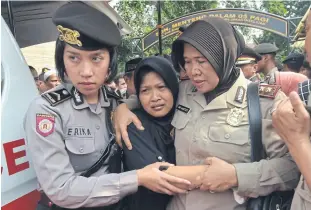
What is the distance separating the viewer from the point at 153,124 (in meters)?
1.75

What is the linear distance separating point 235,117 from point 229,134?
0.09 meters

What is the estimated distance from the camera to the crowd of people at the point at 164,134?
1.43 m

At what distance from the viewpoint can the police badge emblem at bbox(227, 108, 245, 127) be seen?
60.1 inches

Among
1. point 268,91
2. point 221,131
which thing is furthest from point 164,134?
point 268,91

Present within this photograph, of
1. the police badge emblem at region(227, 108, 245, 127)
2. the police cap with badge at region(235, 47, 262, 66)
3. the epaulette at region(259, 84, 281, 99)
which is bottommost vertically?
the police badge emblem at region(227, 108, 245, 127)

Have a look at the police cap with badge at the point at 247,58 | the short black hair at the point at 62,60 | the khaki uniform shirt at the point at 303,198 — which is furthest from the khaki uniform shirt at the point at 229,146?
Answer: the police cap with badge at the point at 247,58


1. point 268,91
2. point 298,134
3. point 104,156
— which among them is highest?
point 268,91

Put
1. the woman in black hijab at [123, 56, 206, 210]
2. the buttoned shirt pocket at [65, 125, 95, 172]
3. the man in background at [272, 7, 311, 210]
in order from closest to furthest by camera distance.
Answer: the man in background at [272, 7, 311, 210], the buttoned shirt pocket at [65, 125, 95, 172], the woman in black hijab at [123, 56, 206, 210]

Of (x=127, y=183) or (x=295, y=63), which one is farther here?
(x=295, y=63)

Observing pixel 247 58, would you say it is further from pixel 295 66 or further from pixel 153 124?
pixel 153 124

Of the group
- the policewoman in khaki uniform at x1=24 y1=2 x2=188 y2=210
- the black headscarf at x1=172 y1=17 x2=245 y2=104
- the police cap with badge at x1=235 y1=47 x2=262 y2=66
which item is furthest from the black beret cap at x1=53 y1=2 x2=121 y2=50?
the police cap with badge at x1=235 y1=47 x2=262 y2=66

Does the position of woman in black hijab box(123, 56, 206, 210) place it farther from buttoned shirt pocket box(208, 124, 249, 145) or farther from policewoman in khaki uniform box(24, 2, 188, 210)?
buttoned shirt pocket box(208, 124, 249, 145)

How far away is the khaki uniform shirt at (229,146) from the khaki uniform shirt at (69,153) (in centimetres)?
32

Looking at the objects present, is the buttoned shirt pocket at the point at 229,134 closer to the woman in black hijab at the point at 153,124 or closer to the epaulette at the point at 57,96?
the woman in black hijab at the point at 153,124
